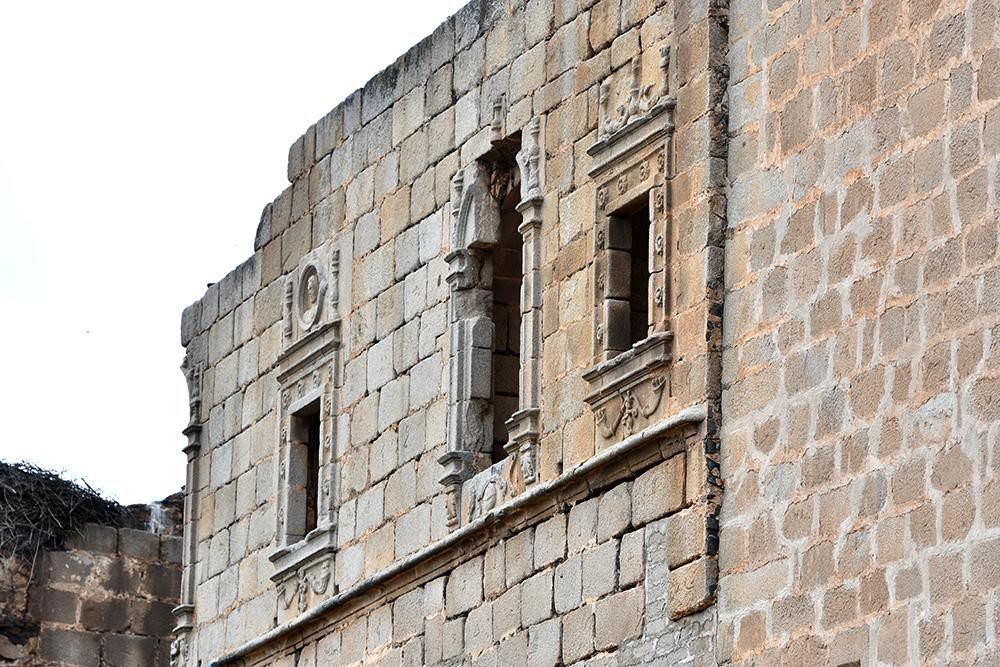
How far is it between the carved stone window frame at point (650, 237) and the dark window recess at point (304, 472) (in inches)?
131

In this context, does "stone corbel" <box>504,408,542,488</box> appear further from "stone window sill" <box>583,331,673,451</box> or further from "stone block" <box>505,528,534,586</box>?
"stone window sill" <box>583,331,673,451</box>

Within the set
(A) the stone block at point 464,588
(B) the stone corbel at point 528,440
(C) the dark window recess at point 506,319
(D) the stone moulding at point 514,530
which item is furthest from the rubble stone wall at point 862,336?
(C) the dark window recess at point 506,319

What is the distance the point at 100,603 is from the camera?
20.0 meters

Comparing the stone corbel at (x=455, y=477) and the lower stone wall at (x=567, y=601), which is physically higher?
the stone corbel at (x=455, y=477)

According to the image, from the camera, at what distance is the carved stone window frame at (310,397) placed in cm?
1573

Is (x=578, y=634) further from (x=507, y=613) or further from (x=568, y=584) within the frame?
(x=507, y=613)

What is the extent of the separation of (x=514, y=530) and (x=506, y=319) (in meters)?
1.40

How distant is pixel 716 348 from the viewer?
482 inches

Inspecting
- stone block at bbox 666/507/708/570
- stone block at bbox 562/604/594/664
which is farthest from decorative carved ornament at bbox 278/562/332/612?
stone block at bbox 666/507/708/570

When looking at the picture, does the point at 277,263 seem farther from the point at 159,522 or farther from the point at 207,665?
the point at 159,522

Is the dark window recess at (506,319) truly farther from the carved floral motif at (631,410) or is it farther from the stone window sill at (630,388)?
the carved floral motif at (631,410)

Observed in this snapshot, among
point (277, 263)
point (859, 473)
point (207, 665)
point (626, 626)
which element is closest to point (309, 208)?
point (277, 263)

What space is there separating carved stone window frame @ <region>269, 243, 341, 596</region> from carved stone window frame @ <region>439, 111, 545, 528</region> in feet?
4.71

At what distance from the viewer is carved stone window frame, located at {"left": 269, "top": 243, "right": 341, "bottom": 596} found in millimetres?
15727
